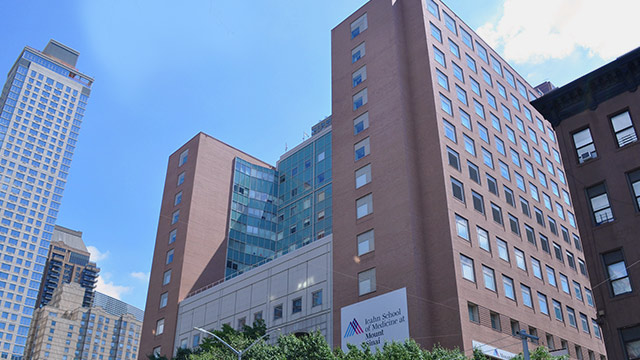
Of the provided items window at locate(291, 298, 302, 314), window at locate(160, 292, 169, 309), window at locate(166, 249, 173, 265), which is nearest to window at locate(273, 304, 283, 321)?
window at locate(291, 298, 302, 314)

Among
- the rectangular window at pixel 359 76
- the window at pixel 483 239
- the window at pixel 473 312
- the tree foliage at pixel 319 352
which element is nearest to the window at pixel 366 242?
the window at pixel 483 239

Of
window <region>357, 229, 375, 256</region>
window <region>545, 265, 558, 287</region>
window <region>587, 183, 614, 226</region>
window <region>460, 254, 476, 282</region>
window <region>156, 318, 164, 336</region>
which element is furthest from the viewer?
window <region>156, 318, 164, 336</region>

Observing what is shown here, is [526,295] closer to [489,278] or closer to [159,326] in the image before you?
[489,278]

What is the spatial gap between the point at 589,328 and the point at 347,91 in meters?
33.7

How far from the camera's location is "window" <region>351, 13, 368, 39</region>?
2389 inches

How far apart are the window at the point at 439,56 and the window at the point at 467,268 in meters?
20.5

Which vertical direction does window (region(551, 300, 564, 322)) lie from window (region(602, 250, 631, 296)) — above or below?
above

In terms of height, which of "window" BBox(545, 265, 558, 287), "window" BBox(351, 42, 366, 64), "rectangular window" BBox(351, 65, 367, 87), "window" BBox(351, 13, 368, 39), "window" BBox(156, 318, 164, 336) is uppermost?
"window" BBox(351, 13, 368, 39)

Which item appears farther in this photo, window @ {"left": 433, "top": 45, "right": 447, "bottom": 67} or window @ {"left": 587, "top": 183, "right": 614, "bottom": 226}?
window @ {"left": 433, "top": 45, "right": 447, "bottom": 67}

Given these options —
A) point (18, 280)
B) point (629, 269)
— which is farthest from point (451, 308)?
point (18, 280)

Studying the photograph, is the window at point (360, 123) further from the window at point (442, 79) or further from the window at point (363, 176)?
the window at point (442, 79)

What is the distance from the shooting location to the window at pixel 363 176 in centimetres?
5197

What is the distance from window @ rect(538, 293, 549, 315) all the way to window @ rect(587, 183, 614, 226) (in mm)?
21137

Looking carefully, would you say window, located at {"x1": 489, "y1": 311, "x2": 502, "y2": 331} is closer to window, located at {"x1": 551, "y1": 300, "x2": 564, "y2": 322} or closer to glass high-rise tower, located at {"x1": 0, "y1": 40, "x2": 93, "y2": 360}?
window, located at {"x1": 551, "y1": 300, "x2": 564, "y2": 322}
